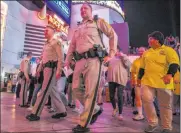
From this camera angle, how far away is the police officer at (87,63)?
276 cm

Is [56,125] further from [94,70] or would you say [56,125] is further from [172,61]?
[172,61]

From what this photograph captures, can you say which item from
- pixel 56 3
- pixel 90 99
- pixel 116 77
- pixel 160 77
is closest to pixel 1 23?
pixel 90 99

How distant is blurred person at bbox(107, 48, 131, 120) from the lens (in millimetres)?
4624

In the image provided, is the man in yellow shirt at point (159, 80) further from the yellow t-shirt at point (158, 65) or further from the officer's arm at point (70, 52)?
the officer's arm at point (70, 52)

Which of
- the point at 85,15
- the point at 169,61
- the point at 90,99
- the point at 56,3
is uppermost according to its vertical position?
the point at 56,3

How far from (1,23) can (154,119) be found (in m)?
2.79

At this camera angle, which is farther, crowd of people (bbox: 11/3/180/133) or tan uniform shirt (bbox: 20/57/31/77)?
tan uniform shirt (bbox: 20/57/31/77)

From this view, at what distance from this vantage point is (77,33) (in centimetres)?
317

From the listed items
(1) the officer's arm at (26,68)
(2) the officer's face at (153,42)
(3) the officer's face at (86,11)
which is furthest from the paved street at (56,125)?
(1) the officer's arm at (26,68)

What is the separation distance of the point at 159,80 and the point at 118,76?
1.38 m

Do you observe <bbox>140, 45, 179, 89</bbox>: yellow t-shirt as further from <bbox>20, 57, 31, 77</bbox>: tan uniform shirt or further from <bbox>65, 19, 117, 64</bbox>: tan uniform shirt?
<bbox>20, 57, 31, 77</bbox>: tan uniform shirt

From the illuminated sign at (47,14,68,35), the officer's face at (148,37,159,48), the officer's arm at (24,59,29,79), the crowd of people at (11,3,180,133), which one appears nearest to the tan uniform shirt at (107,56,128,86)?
the crowd of people at (11,3,180,133)

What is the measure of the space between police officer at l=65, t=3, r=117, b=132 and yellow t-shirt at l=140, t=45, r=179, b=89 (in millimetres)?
804

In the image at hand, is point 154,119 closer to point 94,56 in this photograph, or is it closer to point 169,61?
point 169,61
